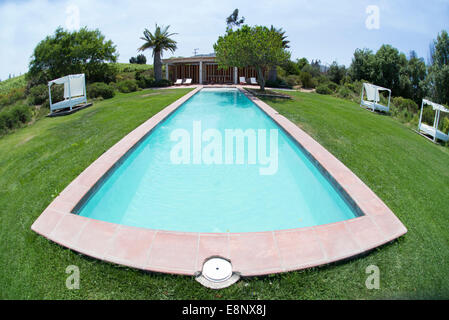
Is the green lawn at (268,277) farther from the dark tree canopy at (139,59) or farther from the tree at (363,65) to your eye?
the dark tree canopy at (139,59)

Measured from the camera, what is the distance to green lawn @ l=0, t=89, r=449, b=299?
2695mm

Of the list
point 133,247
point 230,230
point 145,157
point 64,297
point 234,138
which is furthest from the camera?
point 234,138

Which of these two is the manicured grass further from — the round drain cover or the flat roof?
the round drain cover

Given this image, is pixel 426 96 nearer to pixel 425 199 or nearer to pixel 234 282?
pixel 425 199

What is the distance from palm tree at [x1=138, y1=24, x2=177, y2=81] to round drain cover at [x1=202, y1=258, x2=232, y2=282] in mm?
24845

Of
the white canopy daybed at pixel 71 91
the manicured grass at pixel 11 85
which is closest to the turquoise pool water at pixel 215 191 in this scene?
the white canopy daybed at pixel 71 91

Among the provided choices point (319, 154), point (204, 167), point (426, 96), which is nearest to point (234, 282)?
point (204, 167)

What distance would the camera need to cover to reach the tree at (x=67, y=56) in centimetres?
2081

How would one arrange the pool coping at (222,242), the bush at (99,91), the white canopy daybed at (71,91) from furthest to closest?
1. the bush at (99,91)
2. the white canopy daybed at (71,91)
3. the pool coping at (222,242)

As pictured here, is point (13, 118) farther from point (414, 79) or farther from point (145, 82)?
point (414, 79)

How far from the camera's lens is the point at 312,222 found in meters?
4.29

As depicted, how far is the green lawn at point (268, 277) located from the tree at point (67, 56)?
16221mm

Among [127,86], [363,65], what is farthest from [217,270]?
[363,65]

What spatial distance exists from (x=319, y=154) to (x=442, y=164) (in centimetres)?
360
